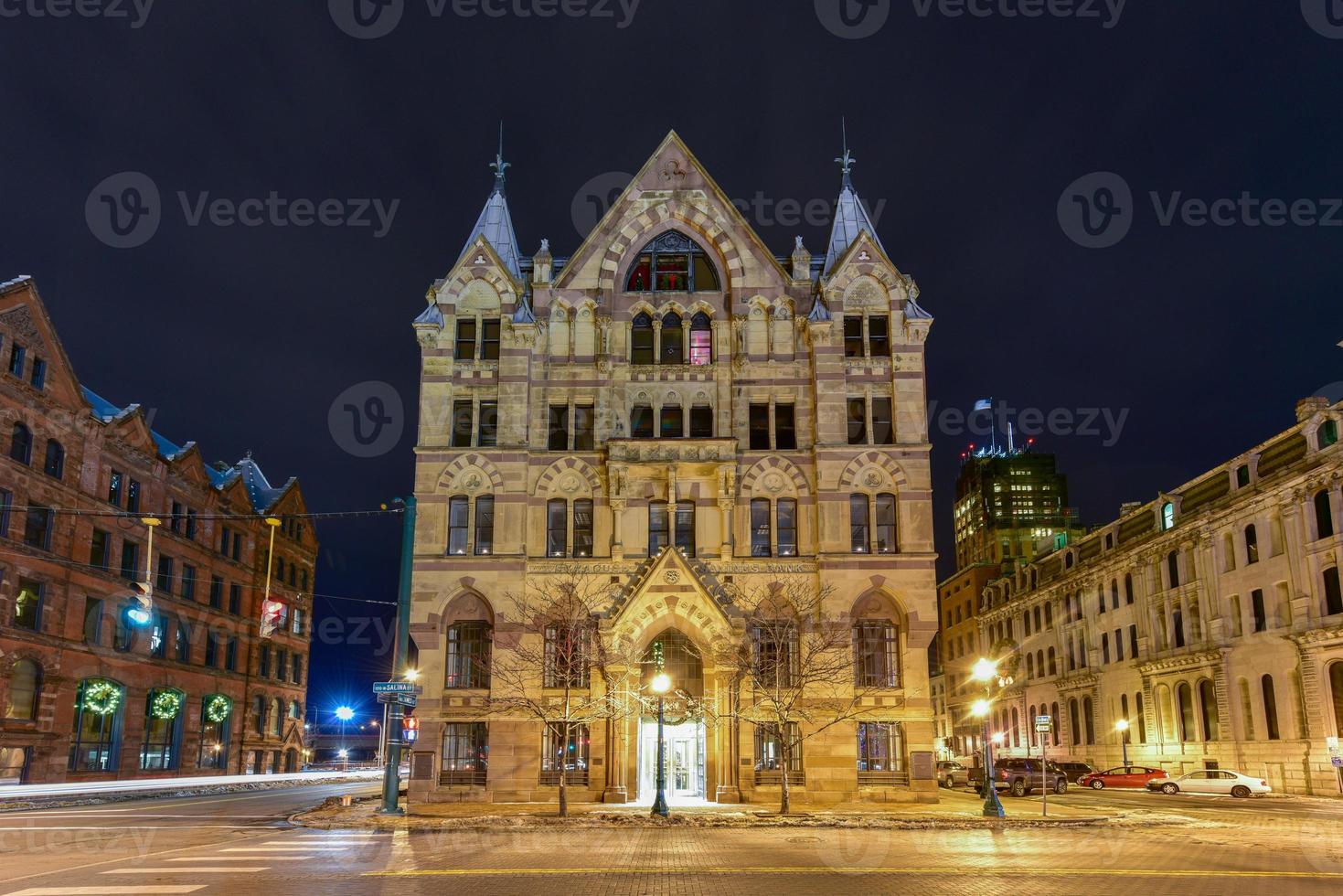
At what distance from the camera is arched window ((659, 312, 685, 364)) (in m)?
43.9

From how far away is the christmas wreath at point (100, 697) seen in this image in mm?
54469

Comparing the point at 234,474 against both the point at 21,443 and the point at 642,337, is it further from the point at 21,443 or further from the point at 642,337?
the point at 642,337

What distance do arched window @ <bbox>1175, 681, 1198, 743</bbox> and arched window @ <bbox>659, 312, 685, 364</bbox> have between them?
126 feet

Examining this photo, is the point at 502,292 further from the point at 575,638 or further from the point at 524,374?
the point at 575,638

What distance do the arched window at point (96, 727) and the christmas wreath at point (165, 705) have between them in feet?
10.5

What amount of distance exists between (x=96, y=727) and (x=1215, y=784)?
54901 mm

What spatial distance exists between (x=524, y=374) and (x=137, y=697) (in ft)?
110

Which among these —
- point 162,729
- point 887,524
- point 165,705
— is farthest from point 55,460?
point 887,524

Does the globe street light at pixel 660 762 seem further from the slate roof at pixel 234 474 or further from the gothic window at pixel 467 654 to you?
the slate roof at pixel 234 474

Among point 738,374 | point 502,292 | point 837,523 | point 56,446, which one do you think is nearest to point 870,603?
point 837,523

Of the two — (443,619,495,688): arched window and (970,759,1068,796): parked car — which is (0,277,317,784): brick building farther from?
(970,759,1068,796): parked car

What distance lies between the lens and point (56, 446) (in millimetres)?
54250

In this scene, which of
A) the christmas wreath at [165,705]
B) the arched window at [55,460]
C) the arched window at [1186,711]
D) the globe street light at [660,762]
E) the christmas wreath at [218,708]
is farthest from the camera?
the christmas wreath at [218,708]

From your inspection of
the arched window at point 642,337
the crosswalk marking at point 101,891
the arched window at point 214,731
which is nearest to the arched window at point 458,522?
the arched window at point 642,337
